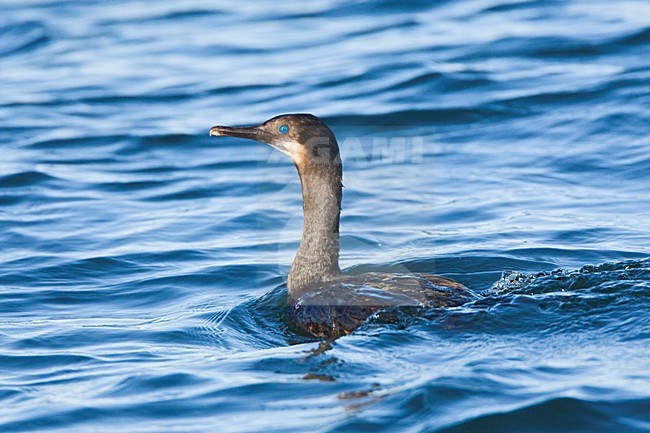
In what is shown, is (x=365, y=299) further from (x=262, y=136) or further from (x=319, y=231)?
(x=262, y=136)

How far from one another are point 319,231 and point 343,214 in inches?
105

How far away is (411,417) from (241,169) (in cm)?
661

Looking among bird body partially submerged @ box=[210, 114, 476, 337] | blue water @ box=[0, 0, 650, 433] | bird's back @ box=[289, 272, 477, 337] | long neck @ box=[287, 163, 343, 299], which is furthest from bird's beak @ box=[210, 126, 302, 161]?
blue water @ box=[0, 0, 650, 433]

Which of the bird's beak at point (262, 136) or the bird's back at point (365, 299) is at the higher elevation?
the bird's beak at point (262, 136)

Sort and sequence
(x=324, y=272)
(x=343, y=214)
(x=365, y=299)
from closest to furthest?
(x=365, y=299) < (x=324, y=272) < (x=343, y=214)

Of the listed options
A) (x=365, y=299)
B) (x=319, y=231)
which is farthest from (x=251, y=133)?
(x=365, y=299)

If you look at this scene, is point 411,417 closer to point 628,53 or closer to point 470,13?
point 628,53

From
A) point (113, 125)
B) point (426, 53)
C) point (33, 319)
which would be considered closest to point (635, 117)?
point (426, 53)

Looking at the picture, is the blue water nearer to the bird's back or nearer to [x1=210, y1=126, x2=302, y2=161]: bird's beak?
the bird's back

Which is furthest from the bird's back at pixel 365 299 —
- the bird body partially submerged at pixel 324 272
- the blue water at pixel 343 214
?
the blue water at pixel 343 214

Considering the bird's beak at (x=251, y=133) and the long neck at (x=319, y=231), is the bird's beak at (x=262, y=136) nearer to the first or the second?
the bird's beak at (x=251, y=133)

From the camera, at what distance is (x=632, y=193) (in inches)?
383

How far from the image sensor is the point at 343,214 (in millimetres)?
9750

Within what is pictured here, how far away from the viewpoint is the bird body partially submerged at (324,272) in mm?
6301
